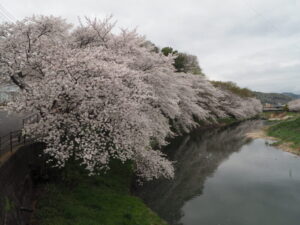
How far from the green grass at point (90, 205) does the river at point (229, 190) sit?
2.25m

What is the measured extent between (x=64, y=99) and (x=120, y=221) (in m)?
6.69

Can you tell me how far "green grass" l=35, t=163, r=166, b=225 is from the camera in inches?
469

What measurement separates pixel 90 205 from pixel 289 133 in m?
37.5

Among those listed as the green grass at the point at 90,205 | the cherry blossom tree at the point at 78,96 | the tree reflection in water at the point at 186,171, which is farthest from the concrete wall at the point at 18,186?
the tree reflection in water at the point at 186,171

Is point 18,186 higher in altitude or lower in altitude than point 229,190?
higher

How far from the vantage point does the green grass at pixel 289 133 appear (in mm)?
35375

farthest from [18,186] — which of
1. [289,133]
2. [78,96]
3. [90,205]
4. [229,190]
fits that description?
[289,133]

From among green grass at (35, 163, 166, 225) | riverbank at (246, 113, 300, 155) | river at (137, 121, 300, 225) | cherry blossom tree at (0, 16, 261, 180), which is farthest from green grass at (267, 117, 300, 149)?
green grass at (35, 163, 166, 225)

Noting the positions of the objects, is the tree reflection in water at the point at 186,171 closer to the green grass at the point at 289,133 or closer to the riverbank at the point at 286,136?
the riverbank at the point at 286,136

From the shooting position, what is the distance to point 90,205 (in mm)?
13664

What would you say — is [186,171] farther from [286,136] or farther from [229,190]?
[286,136]

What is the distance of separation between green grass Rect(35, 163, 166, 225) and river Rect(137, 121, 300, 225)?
7.38 ft

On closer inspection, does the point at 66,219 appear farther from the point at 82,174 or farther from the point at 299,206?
the point at 299,206

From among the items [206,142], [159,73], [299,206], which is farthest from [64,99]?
[206,142]
